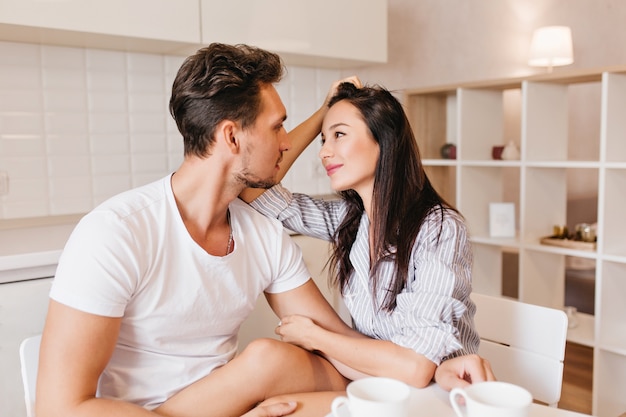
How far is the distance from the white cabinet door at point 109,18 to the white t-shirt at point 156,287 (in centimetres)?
99

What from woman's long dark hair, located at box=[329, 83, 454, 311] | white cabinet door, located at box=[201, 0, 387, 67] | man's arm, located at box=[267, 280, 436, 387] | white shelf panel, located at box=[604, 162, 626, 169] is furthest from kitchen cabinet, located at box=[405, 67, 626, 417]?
man's arm, located at box=[267, 280, 436, 387]

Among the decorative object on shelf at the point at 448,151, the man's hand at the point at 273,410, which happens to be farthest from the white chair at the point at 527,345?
the decorative object on shelf at the point at 448,151

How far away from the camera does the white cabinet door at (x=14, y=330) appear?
1627mm

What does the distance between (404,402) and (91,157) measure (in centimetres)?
206

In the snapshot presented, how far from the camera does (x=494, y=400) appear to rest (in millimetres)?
868

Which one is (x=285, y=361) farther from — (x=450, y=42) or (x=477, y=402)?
(x=450, y=42)

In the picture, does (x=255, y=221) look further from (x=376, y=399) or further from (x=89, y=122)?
(x=89, y=122)

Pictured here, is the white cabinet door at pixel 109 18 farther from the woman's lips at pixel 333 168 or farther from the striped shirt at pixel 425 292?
the woman's lips at pixel 333 168

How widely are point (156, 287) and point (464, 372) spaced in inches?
25.1

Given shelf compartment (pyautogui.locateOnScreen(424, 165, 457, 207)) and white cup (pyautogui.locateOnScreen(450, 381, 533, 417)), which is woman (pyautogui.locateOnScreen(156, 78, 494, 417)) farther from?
shelf compartment (pyautogui.locateOnScreen(424, 165, 457, 207))

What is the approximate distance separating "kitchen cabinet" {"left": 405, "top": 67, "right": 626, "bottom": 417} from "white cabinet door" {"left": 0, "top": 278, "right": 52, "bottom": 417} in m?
1.95

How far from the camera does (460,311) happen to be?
133 centimetres

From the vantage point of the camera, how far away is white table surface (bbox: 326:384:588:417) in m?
0.98

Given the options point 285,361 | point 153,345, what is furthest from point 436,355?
point 153,345
